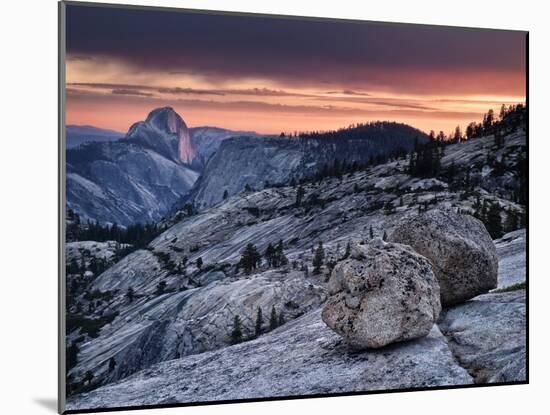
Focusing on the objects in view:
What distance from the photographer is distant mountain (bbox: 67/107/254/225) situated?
1664 centimetres

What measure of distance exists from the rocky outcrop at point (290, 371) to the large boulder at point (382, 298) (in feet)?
1.39

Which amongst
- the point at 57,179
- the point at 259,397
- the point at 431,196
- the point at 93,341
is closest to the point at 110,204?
the point at 57,179

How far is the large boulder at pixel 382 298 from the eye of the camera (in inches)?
648

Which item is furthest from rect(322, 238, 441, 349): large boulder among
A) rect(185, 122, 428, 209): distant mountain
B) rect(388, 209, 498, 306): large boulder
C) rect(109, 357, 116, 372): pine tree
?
rect(109, 357, 116, 372): pine tree

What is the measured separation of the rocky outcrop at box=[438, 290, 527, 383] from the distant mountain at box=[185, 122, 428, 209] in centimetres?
278

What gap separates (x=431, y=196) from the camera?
1848cm

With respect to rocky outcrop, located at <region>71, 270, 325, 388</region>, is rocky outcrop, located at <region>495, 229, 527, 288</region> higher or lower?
higher

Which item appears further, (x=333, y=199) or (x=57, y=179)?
(x=333, y=199)

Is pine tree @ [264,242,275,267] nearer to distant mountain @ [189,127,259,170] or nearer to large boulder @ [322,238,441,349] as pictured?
large boulder @ [322,238,441,349]

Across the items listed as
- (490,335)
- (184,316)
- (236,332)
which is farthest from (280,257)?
(490,335)

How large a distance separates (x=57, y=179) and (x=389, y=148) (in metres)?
5.29

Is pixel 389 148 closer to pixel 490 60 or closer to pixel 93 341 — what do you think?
pixel 490 60

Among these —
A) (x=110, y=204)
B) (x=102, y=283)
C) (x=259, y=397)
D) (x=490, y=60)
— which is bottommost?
(x=259, y=397)

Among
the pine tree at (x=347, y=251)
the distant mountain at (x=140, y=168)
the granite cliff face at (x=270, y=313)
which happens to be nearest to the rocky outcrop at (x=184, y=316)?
the granite cliff face at (x=270, y=313)
